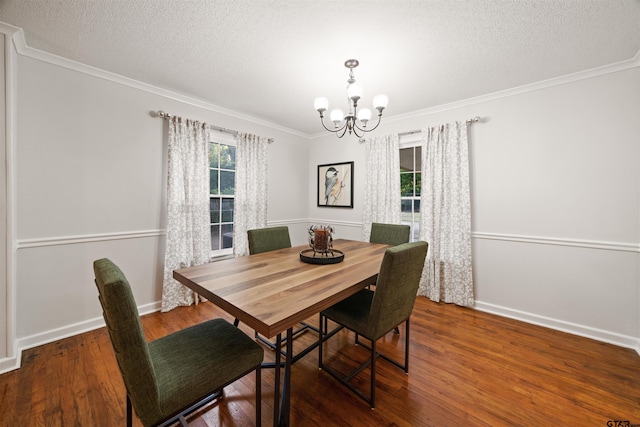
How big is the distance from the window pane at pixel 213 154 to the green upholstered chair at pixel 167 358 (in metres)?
2.42

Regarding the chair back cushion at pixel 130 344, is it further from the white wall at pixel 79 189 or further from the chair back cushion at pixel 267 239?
the white wall at pixel 79 189

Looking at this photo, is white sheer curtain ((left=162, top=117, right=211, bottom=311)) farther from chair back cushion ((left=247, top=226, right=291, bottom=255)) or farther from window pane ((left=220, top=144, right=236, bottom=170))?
chair back cushion ((left=247, top=226, right=291, bottom=255))

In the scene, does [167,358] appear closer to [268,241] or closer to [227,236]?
[268,241]

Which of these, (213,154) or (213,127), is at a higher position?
(213,127)

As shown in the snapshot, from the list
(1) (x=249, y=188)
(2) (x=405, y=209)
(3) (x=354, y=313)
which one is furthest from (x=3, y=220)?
(2) (x=405, y=209)

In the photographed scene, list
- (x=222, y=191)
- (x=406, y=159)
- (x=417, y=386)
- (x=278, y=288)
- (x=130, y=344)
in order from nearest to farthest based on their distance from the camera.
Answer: (x=130, y=344)
(x=278, y=288)
(x=417, y=386)
(x=222, y=191)
(x=406, y=159)

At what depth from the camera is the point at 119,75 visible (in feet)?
8.24

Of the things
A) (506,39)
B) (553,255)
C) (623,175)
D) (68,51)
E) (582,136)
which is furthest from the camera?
(553,255)

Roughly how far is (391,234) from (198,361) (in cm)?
229

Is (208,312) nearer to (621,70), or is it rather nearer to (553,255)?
(553,255)

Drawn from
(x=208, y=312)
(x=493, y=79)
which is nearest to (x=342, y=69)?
(x=493, y=79)

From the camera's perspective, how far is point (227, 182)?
11.7 ft

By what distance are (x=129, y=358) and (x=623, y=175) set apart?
3.83 meters

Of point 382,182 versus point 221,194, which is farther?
point 382,182
